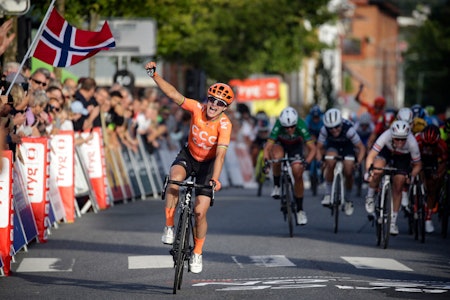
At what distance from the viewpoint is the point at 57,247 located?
16344mm

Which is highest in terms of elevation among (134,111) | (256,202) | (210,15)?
(210,15)

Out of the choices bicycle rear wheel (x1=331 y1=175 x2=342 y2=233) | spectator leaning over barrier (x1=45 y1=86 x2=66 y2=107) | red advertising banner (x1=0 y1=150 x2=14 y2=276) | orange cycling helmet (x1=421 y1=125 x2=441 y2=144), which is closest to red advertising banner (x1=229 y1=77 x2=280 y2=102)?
spectator leaning over barrier (x1=45 y1=86 x2=66 y2=107)

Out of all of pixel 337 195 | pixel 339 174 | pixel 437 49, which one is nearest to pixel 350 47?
pixel 437 49

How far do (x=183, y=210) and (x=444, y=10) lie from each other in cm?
9147

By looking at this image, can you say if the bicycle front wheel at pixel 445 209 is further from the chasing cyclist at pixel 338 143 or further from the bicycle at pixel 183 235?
the bicycle at pixel 183 235

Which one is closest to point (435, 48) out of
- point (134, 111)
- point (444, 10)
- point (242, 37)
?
point (444, 10)

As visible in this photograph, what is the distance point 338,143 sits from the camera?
20.2 metres

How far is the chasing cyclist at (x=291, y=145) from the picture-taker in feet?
61.5

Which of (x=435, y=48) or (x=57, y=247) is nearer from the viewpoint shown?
(x=57, y=247)

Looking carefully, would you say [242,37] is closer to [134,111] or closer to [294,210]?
[134,111]

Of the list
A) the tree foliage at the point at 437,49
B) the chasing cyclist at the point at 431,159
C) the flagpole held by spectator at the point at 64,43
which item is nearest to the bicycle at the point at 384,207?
the chasing cyclist at the point at 431,159

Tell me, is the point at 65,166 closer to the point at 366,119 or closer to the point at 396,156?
the point at 396,156

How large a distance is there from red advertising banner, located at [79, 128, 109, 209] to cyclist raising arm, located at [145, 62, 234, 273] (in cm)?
969

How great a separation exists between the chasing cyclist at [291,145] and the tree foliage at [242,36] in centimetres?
1442
